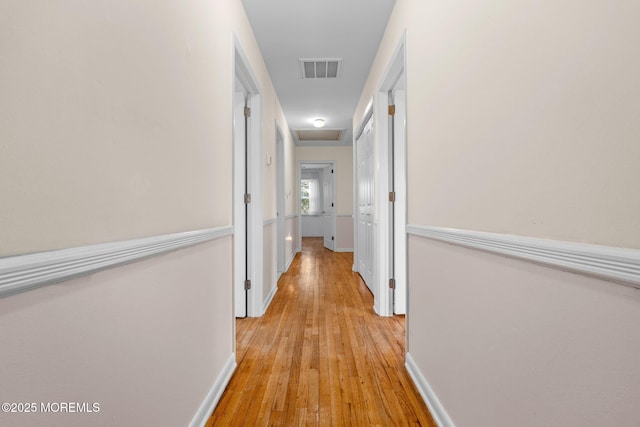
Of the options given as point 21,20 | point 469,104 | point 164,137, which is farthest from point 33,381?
point 469,104

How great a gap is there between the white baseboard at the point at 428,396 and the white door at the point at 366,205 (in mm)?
1395

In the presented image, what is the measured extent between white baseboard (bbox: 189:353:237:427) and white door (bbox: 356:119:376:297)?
1713 mm

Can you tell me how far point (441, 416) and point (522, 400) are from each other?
0.63 meters

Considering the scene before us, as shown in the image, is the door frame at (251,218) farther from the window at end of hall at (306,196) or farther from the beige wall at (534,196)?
the window at end of hall at (306,196)

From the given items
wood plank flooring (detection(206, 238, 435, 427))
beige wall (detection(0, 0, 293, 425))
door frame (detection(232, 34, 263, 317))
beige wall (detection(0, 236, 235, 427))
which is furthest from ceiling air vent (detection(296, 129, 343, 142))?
beige wall (detection(0, 236, 235, 427))

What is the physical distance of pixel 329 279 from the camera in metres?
4.38

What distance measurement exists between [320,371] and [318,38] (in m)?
2.42

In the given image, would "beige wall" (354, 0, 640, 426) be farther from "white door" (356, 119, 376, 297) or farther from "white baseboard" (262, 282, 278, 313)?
"white door" (356, 119, 376, 297)

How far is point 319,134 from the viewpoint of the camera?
6.19 metres

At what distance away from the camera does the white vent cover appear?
3037 mm

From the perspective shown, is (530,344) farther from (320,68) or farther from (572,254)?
(320,68)

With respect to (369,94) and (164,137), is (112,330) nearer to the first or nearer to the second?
(164,137)

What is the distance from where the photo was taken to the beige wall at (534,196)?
1.93 ft

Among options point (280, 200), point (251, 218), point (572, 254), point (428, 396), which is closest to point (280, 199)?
point (280, 200)
